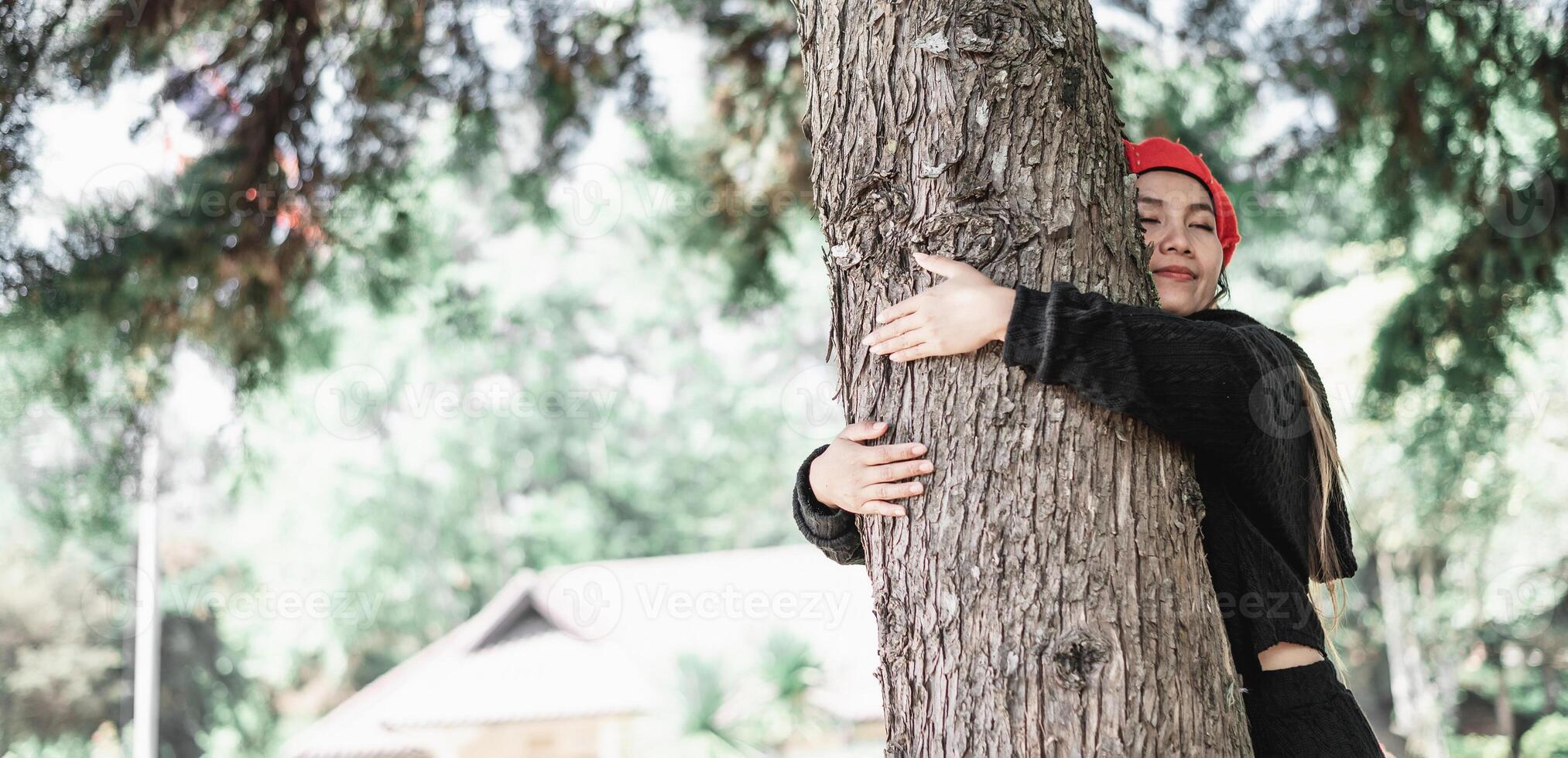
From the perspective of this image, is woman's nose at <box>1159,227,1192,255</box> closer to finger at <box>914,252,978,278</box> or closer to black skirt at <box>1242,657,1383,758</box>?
finger at <box>914,252,978,278</box>

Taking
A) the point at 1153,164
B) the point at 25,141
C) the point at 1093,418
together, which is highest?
the point at 25,141

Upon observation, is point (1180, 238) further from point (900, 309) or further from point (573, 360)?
point (573, 360)

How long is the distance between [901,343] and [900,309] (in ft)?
0.15

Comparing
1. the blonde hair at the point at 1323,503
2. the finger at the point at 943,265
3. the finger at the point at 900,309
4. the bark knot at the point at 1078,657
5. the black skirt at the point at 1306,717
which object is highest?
the finger at the point at 943,265

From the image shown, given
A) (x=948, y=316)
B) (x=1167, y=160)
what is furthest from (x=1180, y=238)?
(x=948, y=316)

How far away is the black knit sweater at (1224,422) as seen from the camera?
1486 mm

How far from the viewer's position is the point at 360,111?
5.05m

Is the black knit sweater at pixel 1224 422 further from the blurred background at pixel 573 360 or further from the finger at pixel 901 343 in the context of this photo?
the blurred background at pixel 573 360

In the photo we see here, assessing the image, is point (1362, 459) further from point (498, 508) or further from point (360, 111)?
point (498, 508)

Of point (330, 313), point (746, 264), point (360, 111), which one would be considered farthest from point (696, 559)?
point (360, 111)

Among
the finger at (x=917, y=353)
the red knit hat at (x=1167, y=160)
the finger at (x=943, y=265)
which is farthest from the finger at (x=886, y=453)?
the red knit hat at (x=1167, y=160)

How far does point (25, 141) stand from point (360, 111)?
4.36 feet

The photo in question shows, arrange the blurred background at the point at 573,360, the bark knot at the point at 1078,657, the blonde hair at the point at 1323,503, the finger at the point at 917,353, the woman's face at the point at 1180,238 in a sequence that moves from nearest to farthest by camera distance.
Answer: the bark knot at the point at 1078,657 → the finger at the point at 917,353 → the blonde hair at the point at 1323,503 → the woman's face at the point at 1180,238 → the blurred background at the point at 573,360

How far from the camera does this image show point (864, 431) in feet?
5.39
